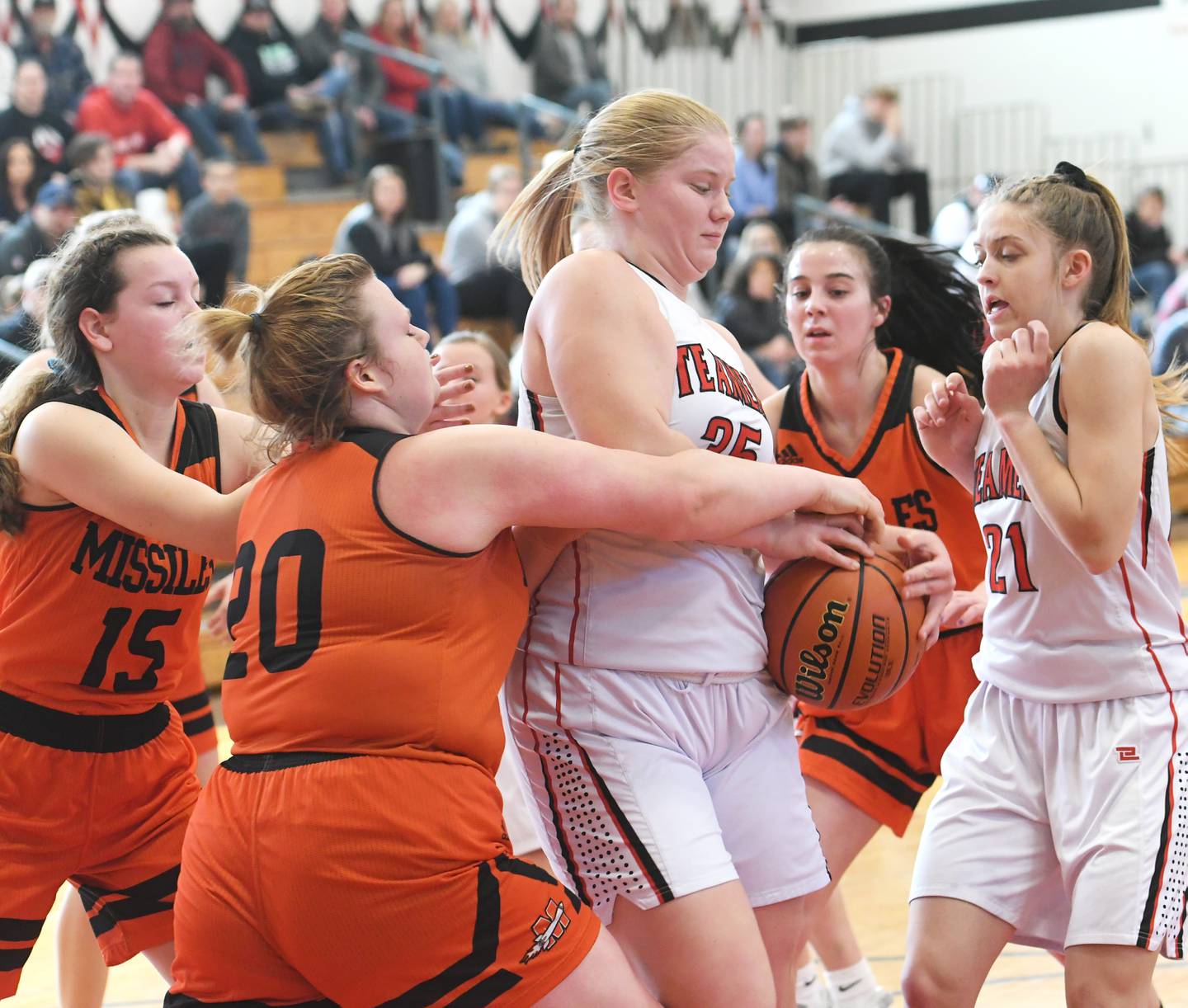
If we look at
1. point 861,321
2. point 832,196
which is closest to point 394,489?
point 861,321

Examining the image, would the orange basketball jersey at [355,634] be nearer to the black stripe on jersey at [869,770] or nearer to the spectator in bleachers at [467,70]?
the black stripe on jersey at [869,770]

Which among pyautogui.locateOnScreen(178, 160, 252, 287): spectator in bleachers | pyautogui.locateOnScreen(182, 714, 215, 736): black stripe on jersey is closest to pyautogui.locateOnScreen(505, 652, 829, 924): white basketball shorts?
pyautogui.locateOnScreen(182, 714, 215, 736): black stripe on jersey

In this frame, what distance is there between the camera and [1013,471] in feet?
9.45

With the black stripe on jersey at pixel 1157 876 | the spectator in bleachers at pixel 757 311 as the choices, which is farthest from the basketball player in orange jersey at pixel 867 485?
the spectator in bleachers at pixel 757 311

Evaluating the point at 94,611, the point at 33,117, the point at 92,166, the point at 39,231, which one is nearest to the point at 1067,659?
the point at 94,611

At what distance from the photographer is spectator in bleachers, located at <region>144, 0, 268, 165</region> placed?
39.7 ft

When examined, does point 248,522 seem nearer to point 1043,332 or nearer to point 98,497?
point 98,497

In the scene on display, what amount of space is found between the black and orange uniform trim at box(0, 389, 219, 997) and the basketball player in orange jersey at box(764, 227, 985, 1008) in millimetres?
1483

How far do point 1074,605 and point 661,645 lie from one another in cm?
83

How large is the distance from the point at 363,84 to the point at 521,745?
424 inches

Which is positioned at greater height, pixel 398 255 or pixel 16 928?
pixel 398 255

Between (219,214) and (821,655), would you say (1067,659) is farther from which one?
(219,214)

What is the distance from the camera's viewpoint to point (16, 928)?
2.96m

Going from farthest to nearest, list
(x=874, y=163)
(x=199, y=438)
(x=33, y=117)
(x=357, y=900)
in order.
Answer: (x=874, y=163), (x=33, y=117), (x=199, y=438), (x=357, y=900)
